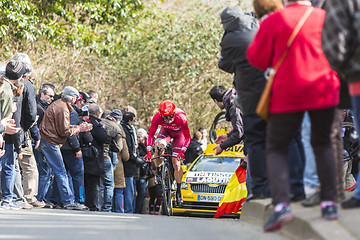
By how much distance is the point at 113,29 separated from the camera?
2511cm

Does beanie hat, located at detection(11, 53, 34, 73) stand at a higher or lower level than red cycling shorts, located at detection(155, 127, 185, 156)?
higher

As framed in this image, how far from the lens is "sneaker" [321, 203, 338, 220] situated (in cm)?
523

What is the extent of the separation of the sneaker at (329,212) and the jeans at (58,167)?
7.35 metres

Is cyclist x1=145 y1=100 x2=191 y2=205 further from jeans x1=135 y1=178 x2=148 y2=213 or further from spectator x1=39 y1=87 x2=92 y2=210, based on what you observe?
jeans x1=135 y1=178 x2=148 y2=213

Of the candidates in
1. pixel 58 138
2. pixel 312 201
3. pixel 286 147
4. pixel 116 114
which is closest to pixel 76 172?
pixel 58 138

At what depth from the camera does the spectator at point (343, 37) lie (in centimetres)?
527

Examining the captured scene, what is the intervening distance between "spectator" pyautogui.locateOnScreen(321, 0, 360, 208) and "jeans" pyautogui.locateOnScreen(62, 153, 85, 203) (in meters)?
8.21

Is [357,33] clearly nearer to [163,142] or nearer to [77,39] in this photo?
[163,142]

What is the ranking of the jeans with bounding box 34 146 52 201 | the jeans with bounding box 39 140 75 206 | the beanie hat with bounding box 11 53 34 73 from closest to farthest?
the beanie hat with bounding box 11 53 34 73 < the jeans with bounding box 39 140 75 206 < the jeans with bounding box 34 146 52 201

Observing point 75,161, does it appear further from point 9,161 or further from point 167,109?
point 9,161

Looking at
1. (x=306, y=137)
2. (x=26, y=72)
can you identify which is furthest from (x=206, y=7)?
(x=306, y=137)

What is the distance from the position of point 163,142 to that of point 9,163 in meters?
5.23

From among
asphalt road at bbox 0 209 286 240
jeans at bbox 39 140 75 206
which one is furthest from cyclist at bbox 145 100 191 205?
asphalt road at bbox 0 209 286 240

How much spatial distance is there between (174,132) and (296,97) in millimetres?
9815
